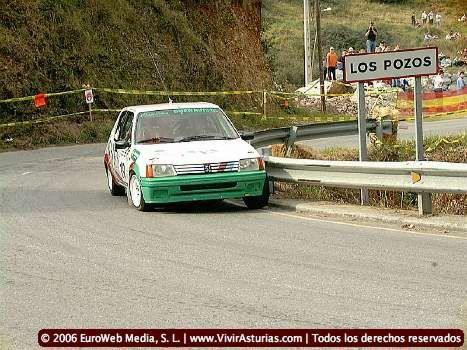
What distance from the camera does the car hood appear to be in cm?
1419

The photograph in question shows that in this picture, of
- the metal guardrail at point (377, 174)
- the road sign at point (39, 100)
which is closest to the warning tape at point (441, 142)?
the metal guardrail at point (377, 174)

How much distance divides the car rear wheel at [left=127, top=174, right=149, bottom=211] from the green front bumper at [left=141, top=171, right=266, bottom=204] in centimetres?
25

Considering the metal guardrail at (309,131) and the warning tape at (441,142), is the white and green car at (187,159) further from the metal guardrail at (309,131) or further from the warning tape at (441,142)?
the warning tape at (441,142)

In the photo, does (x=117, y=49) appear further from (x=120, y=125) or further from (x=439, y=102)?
(x=120, y=125)

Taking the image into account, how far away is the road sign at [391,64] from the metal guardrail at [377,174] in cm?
115

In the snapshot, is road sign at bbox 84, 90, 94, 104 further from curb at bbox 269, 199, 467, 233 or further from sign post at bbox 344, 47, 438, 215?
sign post at bbox 344, 47, 438, 215

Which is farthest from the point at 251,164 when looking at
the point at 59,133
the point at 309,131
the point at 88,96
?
the point at 88,96

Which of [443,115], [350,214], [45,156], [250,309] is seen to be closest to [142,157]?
[350,214]

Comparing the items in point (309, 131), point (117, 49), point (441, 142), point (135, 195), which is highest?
point (117, 49)

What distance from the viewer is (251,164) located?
1443 cm

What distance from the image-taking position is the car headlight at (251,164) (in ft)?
47.1

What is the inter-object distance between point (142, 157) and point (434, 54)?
3980mm

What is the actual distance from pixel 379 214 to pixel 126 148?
4.00m

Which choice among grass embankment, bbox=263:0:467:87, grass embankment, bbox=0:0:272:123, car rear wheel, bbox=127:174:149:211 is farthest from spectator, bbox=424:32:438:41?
car rear wheel, bbox=127:174:149:211
